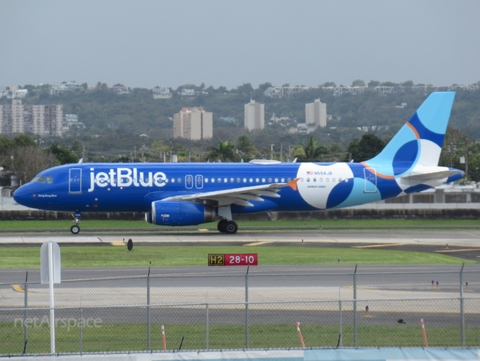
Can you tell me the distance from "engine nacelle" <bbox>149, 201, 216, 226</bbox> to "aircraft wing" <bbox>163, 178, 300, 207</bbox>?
562 millimetres

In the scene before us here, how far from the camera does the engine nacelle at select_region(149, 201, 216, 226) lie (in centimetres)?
3956

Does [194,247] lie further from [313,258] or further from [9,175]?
[9,175]

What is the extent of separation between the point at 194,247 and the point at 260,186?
725 centimetres

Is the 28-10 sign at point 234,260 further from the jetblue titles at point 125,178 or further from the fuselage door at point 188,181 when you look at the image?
the jetblue titles at point 125,178

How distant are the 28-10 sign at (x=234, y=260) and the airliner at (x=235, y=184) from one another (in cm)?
1278

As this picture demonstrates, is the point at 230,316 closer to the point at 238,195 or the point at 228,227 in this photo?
the point at 238,195

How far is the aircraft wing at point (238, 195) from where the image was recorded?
40188 mm

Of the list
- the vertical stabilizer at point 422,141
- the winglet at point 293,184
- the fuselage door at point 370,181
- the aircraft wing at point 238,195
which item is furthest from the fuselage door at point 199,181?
the vertical stabilizer at point 422,141

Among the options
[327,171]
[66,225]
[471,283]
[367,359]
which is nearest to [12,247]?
[66,225]

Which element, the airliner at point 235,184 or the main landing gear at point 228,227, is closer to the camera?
the airliner at point 235,184

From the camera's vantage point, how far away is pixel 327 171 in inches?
1676

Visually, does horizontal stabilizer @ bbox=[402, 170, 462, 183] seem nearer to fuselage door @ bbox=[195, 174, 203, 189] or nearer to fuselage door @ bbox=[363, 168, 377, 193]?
fuselage door @ bbox=[363, 168, 377, 193]

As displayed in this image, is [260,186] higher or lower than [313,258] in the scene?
higher

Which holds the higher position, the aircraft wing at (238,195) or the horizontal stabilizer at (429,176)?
the horizontal stabilizer at (429,176)
